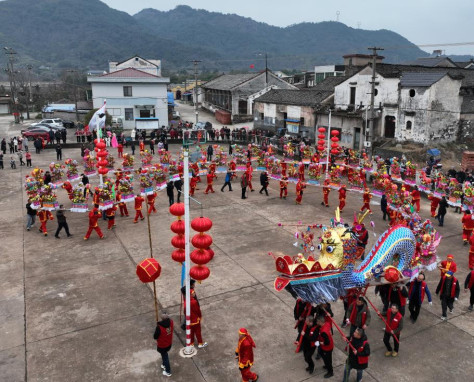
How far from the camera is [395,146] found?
2894 centimetres

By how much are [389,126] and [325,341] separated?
84.4 feet

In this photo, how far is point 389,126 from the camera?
30203 millimetres

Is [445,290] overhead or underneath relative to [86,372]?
overhead

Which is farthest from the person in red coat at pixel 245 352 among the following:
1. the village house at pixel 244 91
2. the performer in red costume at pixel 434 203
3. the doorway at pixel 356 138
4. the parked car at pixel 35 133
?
the village house at pixel 244 91

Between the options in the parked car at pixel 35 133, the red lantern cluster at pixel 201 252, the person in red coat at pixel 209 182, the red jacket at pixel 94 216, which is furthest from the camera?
the parked car at pixel 35 133

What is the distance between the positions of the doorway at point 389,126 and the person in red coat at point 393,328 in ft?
79.9

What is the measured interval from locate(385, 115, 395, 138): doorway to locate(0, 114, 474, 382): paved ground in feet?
53.2

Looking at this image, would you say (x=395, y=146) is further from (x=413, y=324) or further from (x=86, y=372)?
(x=86, y=372)

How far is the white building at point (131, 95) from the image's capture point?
40.6 meters

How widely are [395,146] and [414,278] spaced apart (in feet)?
70.7

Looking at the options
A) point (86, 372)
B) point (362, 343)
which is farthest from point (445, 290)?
point (86, 372)

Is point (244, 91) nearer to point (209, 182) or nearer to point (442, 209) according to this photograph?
point (209, 182)

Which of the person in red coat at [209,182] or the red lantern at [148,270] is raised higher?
the red lantern at [148,270]

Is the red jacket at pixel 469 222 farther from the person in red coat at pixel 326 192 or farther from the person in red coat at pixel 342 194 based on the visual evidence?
the person in red coat at pixel 326 192
